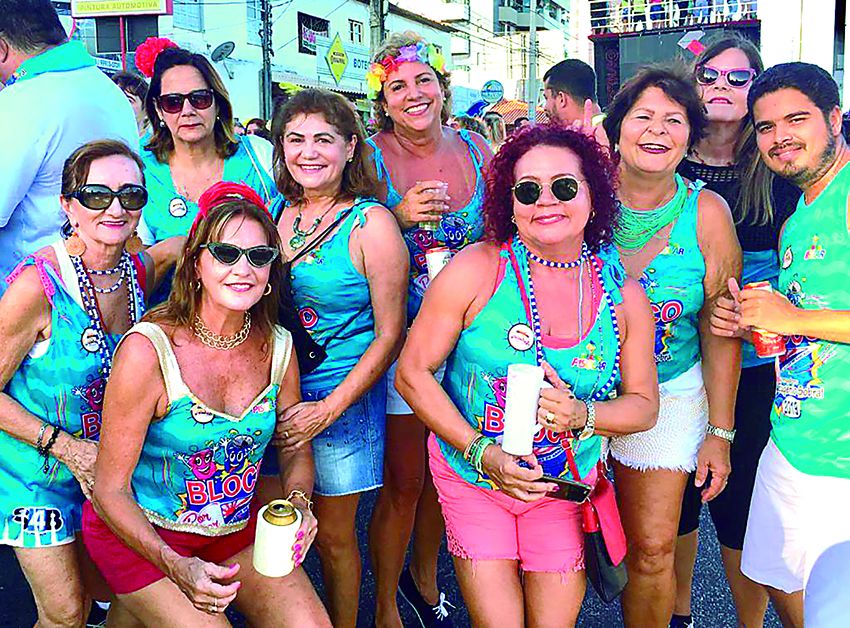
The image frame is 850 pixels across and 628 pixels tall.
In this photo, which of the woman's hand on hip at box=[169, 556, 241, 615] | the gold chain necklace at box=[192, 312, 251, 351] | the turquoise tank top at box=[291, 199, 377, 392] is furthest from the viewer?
the turquoise tank top at box=[291, 199, 377, 392]

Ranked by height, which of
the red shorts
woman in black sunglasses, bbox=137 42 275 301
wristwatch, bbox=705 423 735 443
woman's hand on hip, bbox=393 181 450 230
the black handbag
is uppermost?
woman in black sunglasses, bbox=137 42 275 301

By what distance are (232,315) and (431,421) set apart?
73 cm

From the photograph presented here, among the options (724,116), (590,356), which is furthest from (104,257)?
(724,116)

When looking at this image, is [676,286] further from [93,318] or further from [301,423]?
[93,318]

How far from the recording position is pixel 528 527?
241 centimetres

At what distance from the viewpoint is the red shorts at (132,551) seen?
2279 mm

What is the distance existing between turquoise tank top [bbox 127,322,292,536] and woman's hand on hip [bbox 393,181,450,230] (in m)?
1.05

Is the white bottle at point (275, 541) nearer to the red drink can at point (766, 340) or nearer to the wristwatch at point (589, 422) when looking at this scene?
the wristwatch at point (589, 422)

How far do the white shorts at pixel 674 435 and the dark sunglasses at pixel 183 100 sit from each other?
7.17 feet

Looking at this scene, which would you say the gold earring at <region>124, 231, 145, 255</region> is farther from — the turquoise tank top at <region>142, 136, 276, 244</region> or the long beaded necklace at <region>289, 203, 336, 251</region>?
the long beaded necklace at <region>289, 203, 336, 251</region>

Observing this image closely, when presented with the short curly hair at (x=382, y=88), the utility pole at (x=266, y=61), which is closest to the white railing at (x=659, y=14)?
the utility pole at (x=266, y=61)

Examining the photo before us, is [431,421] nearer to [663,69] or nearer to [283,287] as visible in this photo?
[283,287]

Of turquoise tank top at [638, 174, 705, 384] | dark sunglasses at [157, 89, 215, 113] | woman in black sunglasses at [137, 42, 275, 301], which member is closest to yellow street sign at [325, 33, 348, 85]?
woman in black sunglasses at [137, 42, 275, 301]

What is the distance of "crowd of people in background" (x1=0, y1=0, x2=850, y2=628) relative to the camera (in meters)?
2.31
